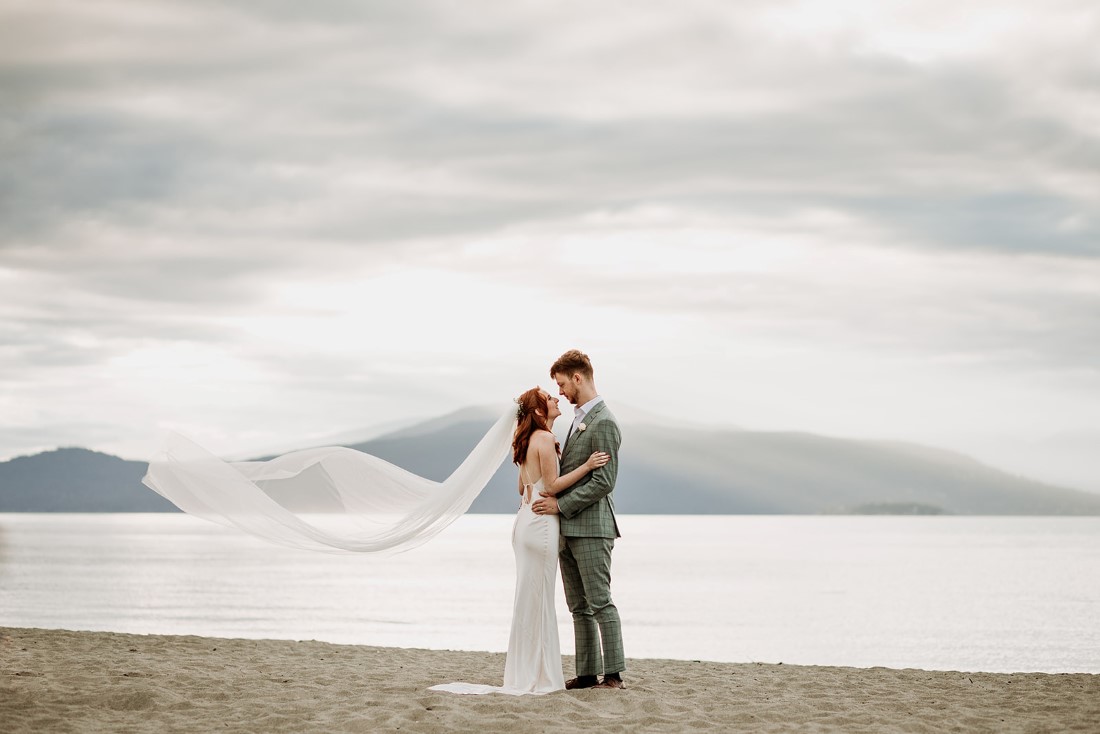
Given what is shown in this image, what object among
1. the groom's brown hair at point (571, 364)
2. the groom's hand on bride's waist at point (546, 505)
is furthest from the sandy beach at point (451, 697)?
the groom's brown hair at point (571, 364)

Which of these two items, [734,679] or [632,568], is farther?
[632,568]

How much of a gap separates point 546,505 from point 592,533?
1.42 feet

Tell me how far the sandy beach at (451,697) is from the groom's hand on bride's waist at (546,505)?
1455 mm

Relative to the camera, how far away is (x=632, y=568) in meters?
64.6

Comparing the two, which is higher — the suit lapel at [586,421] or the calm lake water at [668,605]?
the suit lapel at [586,421]

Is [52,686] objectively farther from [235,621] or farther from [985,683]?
[235,621]

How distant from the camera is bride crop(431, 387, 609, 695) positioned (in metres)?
9.11

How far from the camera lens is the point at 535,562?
920 centimetres

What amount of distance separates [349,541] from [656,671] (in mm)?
3769

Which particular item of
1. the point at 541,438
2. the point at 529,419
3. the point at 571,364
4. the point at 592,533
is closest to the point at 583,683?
the point at 592,533

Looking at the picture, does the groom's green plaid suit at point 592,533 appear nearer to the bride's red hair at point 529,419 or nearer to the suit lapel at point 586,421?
the suit lapel at point 586,421

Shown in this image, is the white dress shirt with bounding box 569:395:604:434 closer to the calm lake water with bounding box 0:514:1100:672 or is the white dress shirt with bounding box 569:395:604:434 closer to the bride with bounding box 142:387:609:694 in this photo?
the bride with bounding box 142:387:609:694

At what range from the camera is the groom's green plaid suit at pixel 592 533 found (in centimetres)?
899

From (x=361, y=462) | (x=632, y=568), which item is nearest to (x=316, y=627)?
(x=361, y=462)
